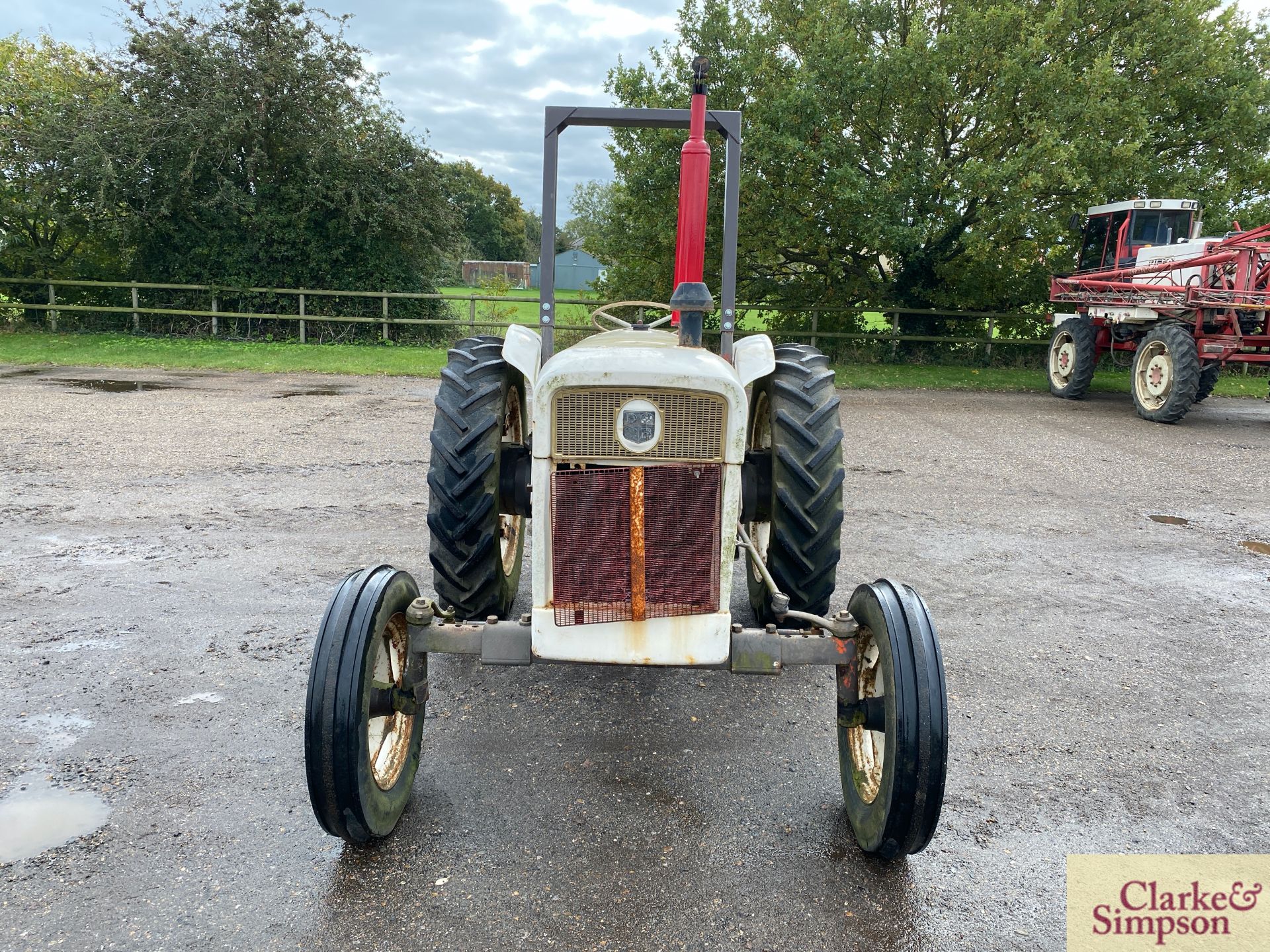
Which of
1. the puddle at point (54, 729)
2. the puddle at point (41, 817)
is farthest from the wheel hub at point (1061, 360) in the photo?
the puddle at point (41, 817)

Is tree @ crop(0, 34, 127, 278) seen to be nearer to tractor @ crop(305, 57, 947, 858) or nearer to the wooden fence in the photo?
the wooden fence

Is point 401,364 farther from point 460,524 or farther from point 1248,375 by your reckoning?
point 1248,375

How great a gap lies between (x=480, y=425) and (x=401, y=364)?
12663 millimetres

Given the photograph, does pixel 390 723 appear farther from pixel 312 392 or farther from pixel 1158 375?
pixel 1158 375

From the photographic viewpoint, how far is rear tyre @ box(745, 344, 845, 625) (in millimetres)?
3566

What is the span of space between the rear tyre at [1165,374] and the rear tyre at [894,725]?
1032cm

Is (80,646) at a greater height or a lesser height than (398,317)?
lesser

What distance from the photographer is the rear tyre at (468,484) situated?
357 centimetres

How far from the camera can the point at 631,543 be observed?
285 cm

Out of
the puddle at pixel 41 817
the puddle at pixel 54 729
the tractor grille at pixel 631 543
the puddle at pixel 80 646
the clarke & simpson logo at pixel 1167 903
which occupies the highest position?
the tractor grille at pixel 631 543

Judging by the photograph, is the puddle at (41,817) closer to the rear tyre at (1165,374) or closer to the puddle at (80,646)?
the puddle at (80,646)

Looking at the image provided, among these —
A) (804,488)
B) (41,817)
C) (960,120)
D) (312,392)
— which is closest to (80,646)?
(41,817)

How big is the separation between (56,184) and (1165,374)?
19.1 meters

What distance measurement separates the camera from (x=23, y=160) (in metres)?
18.0
